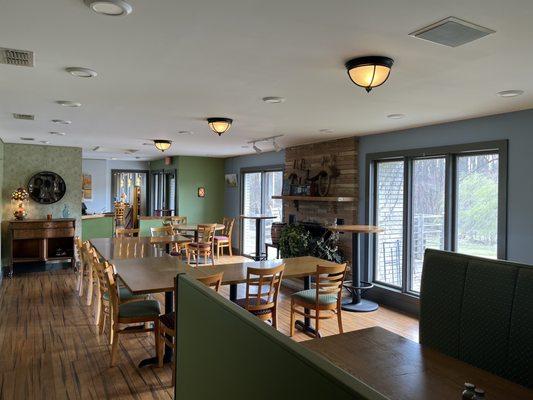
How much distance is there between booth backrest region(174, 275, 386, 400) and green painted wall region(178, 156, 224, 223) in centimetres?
899

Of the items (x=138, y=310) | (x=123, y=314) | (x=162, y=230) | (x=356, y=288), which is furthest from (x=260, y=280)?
(x=162, y=230)

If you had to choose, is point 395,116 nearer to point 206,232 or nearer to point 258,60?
point 258,60

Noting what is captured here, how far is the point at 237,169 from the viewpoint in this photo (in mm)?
10188

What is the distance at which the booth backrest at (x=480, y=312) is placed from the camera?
177 centimetres

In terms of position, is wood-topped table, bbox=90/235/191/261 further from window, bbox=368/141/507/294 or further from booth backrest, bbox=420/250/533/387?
booth backrest, bbox=420/250/533/387

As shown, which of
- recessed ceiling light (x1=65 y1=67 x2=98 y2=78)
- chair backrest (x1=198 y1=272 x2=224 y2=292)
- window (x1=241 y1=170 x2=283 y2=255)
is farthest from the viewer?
window (x1=241 y1=170 x2=283 y2=255)

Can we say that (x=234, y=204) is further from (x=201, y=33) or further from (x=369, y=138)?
(x=201, y=33)

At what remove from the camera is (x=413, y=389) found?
4.85 feet

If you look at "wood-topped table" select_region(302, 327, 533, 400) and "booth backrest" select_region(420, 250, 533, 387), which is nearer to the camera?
"wood-topped table" select_region(302, 327, 533, 400)

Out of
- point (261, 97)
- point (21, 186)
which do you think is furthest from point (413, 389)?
point (21, 186)

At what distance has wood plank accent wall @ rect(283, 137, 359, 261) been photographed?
620 centimetres

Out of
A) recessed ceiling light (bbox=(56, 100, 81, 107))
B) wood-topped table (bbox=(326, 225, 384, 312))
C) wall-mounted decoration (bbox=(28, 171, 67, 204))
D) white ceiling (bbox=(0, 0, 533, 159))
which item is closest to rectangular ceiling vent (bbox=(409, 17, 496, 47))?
white ceiling (bbox=(0, 0, 533, 159))

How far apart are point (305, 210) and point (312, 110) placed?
3.13 metres

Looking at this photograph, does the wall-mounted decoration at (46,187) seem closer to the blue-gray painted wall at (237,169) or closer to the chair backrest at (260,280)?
the blue-gray painted wall at (237,169)
